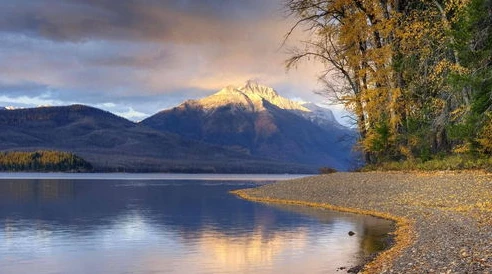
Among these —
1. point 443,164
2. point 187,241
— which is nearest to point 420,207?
point 443,164

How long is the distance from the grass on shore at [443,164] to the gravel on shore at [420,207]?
3.88ft

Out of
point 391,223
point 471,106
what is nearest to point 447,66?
point 471,106

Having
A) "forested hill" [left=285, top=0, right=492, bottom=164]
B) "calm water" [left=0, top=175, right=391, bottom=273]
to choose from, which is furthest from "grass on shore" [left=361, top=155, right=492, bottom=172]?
"calm water" [left=0, top=175, right=391, bottom=273]

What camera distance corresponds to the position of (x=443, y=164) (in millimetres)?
47031

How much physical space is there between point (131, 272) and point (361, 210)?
82.4ft

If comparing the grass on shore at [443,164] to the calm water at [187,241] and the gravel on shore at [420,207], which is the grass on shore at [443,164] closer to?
the gravel on shore at [420,207]

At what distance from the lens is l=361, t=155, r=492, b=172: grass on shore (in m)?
42.5

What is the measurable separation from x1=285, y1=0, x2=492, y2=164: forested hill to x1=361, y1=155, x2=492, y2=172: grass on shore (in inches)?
25.4

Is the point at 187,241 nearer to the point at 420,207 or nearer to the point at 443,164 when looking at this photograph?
the point at 420,207

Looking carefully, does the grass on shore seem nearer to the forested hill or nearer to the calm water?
the forested hill

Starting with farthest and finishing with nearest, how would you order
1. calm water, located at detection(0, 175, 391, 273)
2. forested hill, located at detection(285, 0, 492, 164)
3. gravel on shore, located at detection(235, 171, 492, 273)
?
1. forested hill, located at detection(285, 0, 492, 164)
2. calm water, located at detection(0, 175, 391, 273)
3. gravel on shore, located at detection(235, 171, 492, 273)

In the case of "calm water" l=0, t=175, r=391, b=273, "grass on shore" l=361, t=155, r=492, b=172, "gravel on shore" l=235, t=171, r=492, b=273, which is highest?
"grass on shore" l=361, t=155, r=492, b=172

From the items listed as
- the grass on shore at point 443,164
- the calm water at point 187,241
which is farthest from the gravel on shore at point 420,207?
the calm water at point 187,241

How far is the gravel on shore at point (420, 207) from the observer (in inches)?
707
